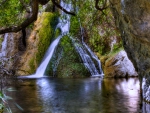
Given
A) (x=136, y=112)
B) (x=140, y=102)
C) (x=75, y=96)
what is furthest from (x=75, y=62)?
(x=136, y=112)

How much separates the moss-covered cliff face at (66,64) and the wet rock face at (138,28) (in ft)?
33.2

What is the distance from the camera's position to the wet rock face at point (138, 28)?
678 centimetres

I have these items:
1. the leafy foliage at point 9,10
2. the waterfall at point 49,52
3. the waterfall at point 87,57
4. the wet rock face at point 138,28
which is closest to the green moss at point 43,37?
the waterfall at point 49,52

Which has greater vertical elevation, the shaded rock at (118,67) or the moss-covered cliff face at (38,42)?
the moss-covered cliff face at (38,42)

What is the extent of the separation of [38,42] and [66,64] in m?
2.84

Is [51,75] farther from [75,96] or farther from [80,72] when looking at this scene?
[75,96]

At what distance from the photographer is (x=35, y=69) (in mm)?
20031

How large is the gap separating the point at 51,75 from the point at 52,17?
5.22 metres

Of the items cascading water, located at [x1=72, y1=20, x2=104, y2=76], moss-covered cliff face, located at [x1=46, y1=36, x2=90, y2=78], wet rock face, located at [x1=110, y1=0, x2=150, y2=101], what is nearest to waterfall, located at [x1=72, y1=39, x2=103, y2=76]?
cascading water, located at [x1=72, y1=20, x2=104, y2=76]

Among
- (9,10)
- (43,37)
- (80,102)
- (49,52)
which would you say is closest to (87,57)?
(49,52)

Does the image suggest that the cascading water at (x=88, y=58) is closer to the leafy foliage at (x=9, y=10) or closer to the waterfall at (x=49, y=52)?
the waterfall at (x=49, y=52)

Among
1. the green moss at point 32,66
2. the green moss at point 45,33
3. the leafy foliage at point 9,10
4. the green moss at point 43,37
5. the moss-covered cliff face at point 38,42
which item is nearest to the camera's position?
the leafy foliage at point 9,10

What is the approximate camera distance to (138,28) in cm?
704

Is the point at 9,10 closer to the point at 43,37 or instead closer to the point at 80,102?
the point at 80,102
